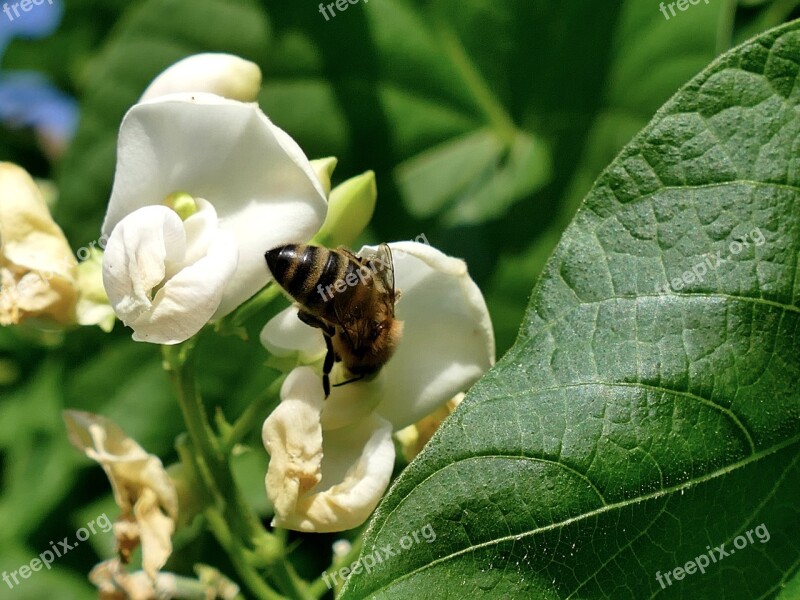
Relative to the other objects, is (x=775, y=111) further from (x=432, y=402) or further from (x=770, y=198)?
(x=432, y=402)

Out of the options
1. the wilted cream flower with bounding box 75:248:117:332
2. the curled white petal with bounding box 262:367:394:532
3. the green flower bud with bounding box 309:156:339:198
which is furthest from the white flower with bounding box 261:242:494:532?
the wilted cream flower with bounding box 75:248:117:332

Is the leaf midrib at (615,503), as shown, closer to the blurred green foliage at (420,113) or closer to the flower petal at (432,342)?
the flower petal at (432,342)

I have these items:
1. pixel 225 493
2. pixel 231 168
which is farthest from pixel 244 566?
pixel 231 168

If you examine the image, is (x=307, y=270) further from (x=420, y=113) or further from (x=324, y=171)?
(x=420, y=113)

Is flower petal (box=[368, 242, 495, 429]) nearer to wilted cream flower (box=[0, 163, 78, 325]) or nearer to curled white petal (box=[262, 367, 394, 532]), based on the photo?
curled white petal (box=[262, 367, 394, 532])

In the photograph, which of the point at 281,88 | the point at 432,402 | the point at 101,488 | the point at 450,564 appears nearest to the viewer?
the point at 450,564

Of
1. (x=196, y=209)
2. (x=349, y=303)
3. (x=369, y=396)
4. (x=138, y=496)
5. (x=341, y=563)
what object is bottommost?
(x=341, y=563)

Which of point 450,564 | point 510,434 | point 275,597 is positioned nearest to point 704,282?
point 510,434
